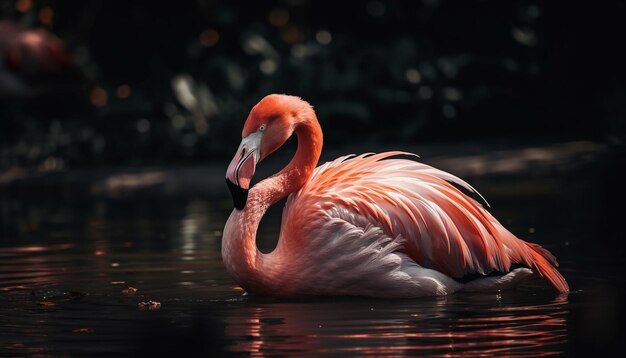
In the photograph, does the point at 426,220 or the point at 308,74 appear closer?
the point at 426,220

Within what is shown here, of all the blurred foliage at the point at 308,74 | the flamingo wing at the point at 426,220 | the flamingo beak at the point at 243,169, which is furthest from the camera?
the blurred foliage at the point at 308,74

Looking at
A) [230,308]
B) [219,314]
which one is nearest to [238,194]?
[230,308]

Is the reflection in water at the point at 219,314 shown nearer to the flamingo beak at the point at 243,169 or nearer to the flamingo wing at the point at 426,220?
the flamingo wing at the point at 426,220

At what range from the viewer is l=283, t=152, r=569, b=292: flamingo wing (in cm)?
654

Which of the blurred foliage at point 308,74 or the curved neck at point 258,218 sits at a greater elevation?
the blurred foliage at point 308,74

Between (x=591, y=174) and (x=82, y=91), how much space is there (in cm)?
580

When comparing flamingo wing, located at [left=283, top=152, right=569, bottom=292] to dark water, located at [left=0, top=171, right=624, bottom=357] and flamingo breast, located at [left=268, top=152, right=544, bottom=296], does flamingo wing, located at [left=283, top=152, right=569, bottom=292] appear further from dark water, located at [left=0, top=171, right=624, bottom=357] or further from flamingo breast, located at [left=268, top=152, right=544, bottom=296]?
dark water, located at [left=0, top=171, right=624, bottom=357]

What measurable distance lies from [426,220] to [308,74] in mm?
7995

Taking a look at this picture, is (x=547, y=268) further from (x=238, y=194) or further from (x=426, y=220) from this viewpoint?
(x=238, y=194)

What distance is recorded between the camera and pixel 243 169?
21.3 feet

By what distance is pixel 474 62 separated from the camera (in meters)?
14.8

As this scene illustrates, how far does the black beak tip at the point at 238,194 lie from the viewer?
21.1ft

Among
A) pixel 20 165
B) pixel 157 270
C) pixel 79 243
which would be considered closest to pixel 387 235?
pixel 157 270

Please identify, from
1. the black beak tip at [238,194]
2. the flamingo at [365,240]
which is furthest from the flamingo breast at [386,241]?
the black beak tip at [238,194]
